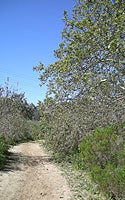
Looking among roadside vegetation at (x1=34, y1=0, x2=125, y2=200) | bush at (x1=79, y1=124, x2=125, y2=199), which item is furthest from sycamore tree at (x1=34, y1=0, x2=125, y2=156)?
bush at (x1=79, y1=124, x2=125, y2=199)

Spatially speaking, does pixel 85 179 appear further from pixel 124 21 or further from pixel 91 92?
pixel 124 21

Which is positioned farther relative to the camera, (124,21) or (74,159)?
(74,159)

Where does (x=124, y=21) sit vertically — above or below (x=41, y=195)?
above

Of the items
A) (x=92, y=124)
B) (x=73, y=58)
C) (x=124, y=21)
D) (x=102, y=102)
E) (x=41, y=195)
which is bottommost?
(x=41, y=195)

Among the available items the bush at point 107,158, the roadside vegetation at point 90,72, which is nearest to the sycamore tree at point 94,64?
the roadside vegetation at point 90,72

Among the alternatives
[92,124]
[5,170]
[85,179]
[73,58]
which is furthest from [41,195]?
[73,58]

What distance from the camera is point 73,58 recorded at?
519 inches

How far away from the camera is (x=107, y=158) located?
8.64m

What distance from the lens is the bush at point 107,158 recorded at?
22.7ft

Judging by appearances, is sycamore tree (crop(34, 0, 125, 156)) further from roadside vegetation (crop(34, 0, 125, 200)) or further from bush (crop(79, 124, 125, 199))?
bush (crop(79, 124, 125, 199))

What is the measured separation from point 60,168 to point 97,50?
20.1ft

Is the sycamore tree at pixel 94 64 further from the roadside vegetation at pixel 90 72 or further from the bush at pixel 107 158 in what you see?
the bush at pixel 107 158

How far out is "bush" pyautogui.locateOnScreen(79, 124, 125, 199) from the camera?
22.7 feet

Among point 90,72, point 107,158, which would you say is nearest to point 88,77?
point 90,72
